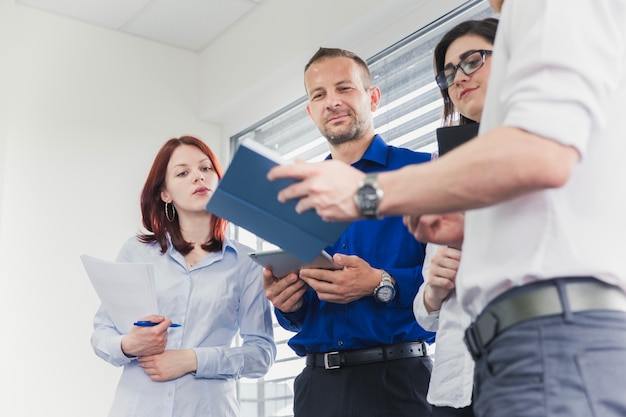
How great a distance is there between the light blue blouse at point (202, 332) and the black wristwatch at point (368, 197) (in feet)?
4.72

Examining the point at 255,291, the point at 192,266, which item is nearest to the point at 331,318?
the point at 255,291

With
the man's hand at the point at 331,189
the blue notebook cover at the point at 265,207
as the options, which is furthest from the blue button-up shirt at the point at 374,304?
the man's hand at the point at 331,189

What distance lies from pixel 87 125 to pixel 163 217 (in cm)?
158

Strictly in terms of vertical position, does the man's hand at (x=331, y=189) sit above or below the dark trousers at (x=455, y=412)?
above

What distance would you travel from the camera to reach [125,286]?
92.4 inches

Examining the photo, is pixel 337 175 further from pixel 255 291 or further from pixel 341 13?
pixel 341 13

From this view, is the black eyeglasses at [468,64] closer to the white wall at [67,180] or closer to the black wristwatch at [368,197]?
the black wristwatch at [368,197]

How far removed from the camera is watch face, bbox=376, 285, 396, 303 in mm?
2164

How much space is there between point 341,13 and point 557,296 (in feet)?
8.98

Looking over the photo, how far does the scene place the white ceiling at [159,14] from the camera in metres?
4.11

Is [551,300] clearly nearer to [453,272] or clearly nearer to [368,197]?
[368,197]

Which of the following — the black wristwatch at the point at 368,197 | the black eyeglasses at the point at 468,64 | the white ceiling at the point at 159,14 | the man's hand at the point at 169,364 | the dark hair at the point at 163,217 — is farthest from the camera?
the white ceiling at the point at 159,14

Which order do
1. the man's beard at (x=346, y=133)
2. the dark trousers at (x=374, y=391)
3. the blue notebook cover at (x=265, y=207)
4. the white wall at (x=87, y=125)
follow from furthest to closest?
the white wall at (x=87, y=125), the man's beard at (x=346, y=133), the dark trousers at (x=374, y=391), the blue notebook cover at (x=265, y=207)

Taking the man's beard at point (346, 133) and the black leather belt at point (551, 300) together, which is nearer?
the black leather belt at point (551, 300)
